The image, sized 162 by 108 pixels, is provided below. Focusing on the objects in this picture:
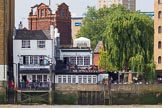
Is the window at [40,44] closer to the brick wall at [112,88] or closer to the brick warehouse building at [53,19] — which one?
the brick wall at [112,88]

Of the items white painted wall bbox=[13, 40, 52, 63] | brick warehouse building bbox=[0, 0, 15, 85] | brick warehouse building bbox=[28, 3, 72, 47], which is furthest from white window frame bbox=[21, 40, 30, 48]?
brick warehouse building bbox=[28, 3, 72, 47]

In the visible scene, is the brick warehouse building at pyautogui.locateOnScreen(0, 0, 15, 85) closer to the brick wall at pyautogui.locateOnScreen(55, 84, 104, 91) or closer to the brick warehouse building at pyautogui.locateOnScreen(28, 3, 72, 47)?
the brick wall at pyautogui.locateOnScreen(55, 84, 104, 91)

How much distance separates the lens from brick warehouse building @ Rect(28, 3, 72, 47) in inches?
5483

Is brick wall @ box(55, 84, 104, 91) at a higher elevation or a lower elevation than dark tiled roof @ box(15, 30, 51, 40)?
lower

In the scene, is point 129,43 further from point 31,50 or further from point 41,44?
point 31,50

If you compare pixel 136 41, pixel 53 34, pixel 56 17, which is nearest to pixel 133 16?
pixel 136 41

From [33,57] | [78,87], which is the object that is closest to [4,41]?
[33,57]

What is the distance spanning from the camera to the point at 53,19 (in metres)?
139

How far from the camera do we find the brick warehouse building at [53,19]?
13927 cm

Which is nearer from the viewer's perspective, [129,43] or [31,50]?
[31,50]

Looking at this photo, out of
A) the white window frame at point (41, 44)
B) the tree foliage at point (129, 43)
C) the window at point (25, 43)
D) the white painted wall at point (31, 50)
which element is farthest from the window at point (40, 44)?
the tree foliage at point (129, 43)

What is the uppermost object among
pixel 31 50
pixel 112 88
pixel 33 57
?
pixel 31 50

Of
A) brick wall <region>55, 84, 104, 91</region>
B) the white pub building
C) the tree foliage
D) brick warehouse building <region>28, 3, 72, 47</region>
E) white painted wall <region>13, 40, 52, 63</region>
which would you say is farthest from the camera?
brick warehouse building <region>28, 3, 72, 47</region>

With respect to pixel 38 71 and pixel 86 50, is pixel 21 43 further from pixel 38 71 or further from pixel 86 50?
pixel 86 50
